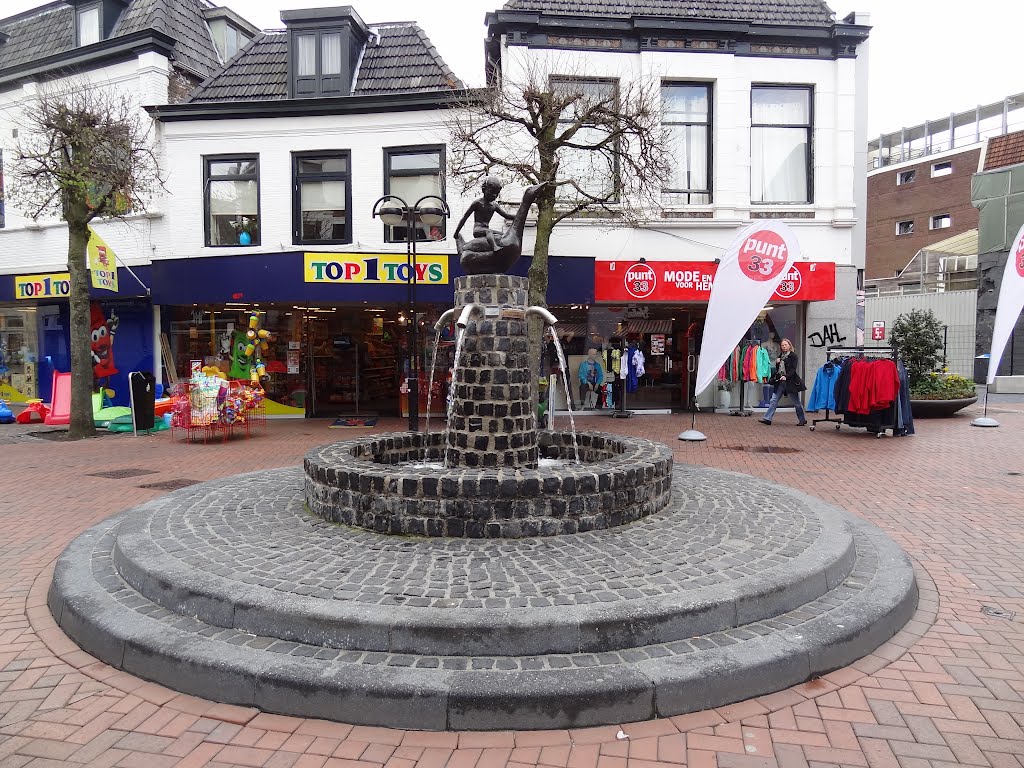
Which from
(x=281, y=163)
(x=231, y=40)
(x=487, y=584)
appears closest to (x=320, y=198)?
(x=281, y=163)

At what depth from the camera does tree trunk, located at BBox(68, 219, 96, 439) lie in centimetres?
1288

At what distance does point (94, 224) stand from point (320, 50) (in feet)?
23.4

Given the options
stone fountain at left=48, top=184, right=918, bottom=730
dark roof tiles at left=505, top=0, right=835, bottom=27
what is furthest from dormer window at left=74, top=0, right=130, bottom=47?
stone fountain at left=48, top=184, right=918, bottom=730

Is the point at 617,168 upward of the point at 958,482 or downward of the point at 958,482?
upward

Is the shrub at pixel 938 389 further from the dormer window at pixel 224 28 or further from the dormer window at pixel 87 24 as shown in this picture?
the dormer window at pixel 87 24

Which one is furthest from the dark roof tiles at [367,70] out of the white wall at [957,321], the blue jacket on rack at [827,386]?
the white wall at [957,321]

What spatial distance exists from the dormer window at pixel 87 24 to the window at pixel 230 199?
5281mm

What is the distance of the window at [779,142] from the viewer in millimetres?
16234

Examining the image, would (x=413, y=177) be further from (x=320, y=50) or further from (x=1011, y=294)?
(x=1011, y=294)

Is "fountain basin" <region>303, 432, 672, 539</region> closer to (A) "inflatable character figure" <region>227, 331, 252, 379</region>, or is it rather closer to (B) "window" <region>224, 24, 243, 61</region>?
(A) "inflatable character figure" <region>227, 331, 252, 379</region>

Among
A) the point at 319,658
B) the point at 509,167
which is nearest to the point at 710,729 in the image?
the point at 319,658

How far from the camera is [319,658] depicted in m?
3.37

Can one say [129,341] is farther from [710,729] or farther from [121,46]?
[710,729]

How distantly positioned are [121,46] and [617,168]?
1241 centimetres
